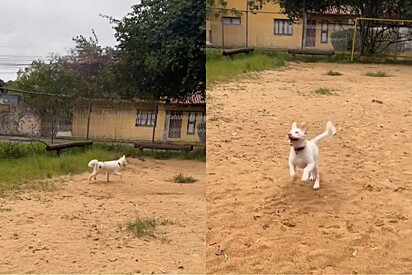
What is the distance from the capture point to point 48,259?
169 cm

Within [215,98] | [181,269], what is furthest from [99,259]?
[215,98]

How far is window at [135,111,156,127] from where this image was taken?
8.58ft

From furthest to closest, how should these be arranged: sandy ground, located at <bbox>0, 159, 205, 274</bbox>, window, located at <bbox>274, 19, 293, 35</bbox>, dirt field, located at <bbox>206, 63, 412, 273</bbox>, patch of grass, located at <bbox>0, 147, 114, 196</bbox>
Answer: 1. patch of grass, located at <bbox>0, 147, 114, 196</bbox>
2. window, located at <bbox>274, 19, 293, 35</bbox>
3. sandy ground, located at <bbox>0, 159, 205, 274</bbox>
4. dirt field, located at <bbox>206, 63, 412, 273</bbox>

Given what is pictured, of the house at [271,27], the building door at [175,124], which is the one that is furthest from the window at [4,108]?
the house at [271,27]

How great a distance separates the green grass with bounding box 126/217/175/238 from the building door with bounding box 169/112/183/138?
507 millimetres

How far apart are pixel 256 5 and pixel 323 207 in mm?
723

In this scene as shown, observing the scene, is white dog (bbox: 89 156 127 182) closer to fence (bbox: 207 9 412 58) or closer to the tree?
the tree

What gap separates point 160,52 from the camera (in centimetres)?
238

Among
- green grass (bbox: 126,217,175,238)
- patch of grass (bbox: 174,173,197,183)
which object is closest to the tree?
patch of grass (bbox: 174,173,197,183)

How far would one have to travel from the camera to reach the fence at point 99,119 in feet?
7.59

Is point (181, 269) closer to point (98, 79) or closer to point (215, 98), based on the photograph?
point (215, 98)

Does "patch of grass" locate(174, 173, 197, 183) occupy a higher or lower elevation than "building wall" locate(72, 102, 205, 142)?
lower

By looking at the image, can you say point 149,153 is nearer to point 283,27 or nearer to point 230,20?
point 283,27

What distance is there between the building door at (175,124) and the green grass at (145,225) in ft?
1.66
